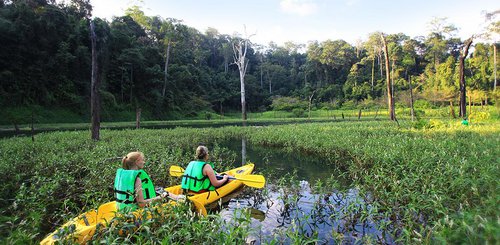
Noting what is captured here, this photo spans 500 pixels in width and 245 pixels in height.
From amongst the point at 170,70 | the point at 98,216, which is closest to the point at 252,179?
the point at 98,216

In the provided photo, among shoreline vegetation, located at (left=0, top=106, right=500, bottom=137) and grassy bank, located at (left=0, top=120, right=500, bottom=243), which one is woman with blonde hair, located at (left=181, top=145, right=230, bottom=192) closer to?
grassy bank, located at (left=0, top=120, right=500, bottom=243)

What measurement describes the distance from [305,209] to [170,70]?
47243 mm

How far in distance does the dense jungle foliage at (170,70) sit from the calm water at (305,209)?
1843 cm

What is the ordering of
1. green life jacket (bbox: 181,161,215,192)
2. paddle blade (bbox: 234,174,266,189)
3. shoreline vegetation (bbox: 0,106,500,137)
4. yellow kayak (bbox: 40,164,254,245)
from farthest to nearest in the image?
1. shoreline vegetation (bbox: 0,106,500,137)
2. paddle blade (bbox: 234,174,266,189)
3. green life jacket (bbox: 181,161,215,192)
4. yellow kayak (bbox: 40,164,254,245)

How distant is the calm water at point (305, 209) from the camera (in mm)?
4492

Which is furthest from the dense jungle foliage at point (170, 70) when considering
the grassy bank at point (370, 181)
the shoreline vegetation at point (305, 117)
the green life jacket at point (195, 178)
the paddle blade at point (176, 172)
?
the green life jacket at point (195, 178)

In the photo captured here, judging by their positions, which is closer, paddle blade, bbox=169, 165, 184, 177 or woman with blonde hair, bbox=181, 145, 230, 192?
woman with blonde hair, bbox=181, 145, 230, 192

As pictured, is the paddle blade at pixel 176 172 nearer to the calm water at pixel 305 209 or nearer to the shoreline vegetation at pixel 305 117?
the calm water at pixel 305 209

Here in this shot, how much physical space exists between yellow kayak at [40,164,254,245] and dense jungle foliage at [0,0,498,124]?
1815cm

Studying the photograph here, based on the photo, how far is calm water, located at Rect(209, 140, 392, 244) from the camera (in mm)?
4492

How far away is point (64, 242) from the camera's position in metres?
3.00

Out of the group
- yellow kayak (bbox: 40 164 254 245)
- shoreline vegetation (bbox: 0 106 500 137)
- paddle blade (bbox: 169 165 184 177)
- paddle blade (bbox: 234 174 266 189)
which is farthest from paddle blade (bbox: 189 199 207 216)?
shoreline vegetation (bbox: 0 106 500 137)

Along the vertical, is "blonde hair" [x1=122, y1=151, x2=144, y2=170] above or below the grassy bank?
above

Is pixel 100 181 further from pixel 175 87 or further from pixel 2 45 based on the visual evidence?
pixel 175 87
